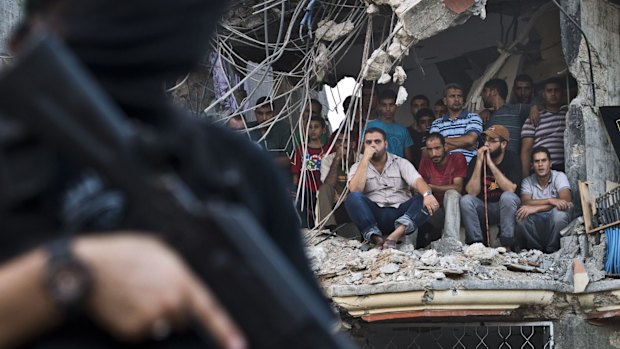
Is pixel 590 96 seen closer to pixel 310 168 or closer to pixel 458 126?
pixel 458 126

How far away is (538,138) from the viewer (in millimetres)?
10148

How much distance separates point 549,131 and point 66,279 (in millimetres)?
9219

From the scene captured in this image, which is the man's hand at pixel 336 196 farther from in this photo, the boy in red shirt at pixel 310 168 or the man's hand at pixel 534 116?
the man's hand at pixel 534 116

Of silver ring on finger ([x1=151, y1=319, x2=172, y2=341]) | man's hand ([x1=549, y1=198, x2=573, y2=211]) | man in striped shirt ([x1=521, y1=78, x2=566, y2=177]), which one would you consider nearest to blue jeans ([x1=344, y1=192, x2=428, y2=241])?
man in striped shirt ([x1=521, y1=78, x2=566, y2=177])

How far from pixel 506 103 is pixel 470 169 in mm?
800

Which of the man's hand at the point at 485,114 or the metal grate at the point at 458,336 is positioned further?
the man's hand at the point at 485,114

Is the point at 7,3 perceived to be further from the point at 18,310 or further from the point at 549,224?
the point at 18,310

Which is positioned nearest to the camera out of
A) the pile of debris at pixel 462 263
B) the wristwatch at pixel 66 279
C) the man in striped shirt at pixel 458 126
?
the wristwatch at pixel 66 279

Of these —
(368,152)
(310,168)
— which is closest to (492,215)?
(368,152)

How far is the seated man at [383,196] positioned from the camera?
9.93 metres

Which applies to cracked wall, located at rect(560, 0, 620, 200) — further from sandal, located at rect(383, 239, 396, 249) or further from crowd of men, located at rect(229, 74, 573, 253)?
sandal, located at rect(383, 239, 396, 249)

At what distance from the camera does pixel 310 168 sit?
10.5m

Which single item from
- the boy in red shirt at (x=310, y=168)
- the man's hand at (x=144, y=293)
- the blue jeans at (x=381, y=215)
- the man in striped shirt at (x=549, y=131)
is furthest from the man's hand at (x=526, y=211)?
the man's hand at (x=144, y=293)

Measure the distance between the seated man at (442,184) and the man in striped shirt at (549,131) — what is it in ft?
1.74
